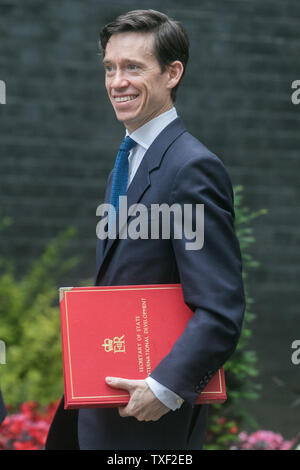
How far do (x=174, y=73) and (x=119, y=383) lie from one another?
3.69ft

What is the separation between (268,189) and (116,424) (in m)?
4.25

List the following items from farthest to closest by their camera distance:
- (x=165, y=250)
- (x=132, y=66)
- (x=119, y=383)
→ (x=132, y=66) < (x=165, y=250) < (x=119, y=383)

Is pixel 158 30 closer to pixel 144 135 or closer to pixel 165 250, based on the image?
pixel 144 135

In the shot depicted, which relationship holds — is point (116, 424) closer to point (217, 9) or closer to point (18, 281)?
point (18, 281)

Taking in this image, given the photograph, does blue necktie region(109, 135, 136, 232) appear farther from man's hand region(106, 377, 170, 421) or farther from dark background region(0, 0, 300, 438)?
dark background region(0, 0, 300, 438)

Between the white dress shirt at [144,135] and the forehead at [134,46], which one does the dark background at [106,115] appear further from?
the forehead at [134,46]

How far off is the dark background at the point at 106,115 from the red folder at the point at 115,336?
157 inches

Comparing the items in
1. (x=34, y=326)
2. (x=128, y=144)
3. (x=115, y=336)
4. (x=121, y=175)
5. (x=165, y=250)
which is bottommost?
(x=34, y=326)

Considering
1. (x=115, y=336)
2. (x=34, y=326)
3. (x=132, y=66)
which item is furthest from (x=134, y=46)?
(x=34, y=326)

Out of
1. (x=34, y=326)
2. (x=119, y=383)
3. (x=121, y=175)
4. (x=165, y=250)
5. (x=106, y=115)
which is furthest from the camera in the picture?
(x=106, y=115)

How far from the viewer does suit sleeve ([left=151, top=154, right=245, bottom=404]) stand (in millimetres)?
2150

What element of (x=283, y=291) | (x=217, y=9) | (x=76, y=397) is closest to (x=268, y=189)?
(x=283, y=291)

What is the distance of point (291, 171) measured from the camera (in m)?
6.36

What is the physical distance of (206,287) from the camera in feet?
7.14
